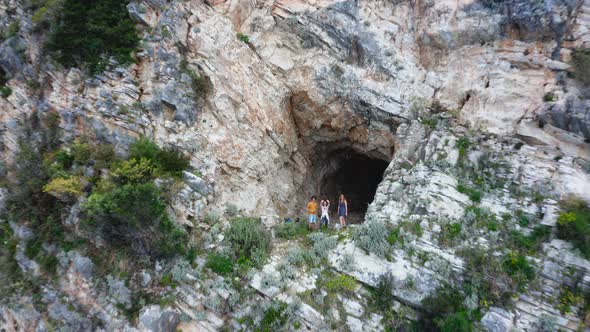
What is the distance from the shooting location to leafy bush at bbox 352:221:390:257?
30.4 ft

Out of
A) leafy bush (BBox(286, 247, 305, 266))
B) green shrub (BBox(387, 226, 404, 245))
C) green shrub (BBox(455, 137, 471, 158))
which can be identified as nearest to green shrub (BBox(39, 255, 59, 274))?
leafy bush (BBox(286, 247, 305, 266))

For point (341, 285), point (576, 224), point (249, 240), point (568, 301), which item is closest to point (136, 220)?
point (249, 240)

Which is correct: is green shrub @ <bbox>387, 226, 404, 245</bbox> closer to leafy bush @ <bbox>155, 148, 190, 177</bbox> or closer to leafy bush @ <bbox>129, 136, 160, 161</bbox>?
leafy bush @ <bbox>155, 148, 190, 177</bbox>

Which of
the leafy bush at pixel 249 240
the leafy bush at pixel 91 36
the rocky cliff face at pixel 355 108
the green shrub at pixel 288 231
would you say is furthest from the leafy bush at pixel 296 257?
the leafy bush at pixel 91 36

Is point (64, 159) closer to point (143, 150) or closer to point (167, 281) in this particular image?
point (143, 150)

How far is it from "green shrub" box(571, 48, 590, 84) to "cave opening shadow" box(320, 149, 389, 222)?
780cm

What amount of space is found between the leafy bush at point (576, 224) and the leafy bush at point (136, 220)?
395 inches

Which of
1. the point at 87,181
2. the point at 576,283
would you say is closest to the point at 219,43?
the point at 87,181

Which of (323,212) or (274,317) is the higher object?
(323,212)

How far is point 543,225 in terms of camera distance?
29.2ft

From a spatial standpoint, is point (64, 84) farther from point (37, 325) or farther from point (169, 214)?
point (37, 325)

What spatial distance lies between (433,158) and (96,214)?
1008 cm

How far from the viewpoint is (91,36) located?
10.8 m

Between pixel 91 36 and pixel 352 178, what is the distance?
13.1m
